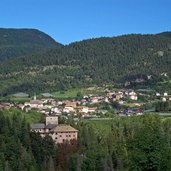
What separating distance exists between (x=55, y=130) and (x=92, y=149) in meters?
27.6

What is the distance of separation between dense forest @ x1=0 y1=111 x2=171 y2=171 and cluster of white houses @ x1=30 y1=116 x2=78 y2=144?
205 cm

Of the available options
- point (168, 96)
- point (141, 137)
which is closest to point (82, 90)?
point (168, 96)

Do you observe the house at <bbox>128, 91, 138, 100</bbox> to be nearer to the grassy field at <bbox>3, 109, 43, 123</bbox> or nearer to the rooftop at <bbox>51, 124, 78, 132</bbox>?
the grassy field at <bbox>3, 109, 43, 123</bbox>

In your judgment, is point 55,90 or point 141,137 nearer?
point 141,137

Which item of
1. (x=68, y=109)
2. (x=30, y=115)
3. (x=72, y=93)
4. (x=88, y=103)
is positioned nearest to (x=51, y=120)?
(x=30, y=115)

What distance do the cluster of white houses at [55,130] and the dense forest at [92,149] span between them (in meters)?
2.05

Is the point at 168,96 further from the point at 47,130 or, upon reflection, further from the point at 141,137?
the point at 141,137

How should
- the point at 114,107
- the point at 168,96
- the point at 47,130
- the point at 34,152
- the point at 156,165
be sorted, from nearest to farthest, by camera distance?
the point at 156,165 < the point at 34,152 < the point at 47,130 < the point at 114,107 < the point at 168,96

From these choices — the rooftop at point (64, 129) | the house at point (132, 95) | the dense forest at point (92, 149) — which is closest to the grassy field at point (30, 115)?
the rooftop at point (64, 129)

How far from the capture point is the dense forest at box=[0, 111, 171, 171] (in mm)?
27750

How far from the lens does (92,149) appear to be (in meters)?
66.6

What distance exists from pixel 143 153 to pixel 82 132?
57.2 meters

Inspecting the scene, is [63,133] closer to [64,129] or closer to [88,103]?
[64,129]

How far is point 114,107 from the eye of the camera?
143500 mm
